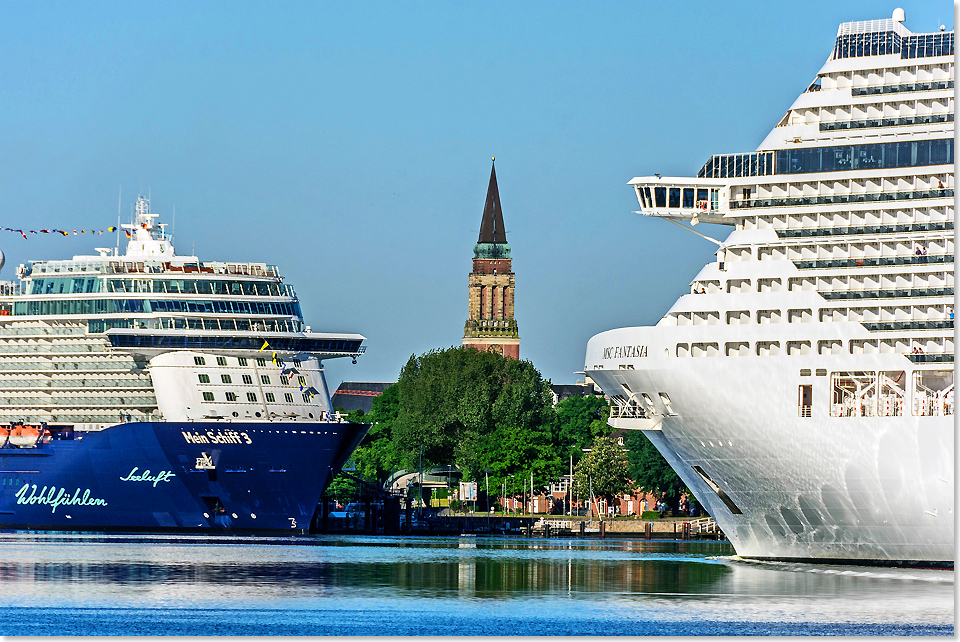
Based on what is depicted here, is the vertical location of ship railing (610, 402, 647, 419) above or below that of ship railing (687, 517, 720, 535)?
above

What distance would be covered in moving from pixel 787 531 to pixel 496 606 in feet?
41.4

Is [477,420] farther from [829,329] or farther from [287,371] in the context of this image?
[829,329]

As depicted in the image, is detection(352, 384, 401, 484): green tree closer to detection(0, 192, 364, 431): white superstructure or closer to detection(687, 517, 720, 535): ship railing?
detection(687, 517, 720, 535): ship railing

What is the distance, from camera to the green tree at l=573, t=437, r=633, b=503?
104062mm

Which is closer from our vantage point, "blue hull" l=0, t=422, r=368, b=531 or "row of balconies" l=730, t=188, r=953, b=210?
"row of balconies" l=730, t=188, r=953, b=210

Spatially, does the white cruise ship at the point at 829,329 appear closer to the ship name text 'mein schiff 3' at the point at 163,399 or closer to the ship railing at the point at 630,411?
the ship railing at the point at 630,411

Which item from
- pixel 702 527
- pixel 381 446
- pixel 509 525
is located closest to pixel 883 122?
pixel 702 527

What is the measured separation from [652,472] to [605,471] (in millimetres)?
7901

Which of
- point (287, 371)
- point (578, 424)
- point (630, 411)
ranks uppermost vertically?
point (287, 371)

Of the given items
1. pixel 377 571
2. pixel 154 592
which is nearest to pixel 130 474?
pixel 377 571

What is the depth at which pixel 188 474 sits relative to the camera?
75.5 m

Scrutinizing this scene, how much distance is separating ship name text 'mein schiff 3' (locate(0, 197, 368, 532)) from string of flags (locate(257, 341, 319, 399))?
14cm

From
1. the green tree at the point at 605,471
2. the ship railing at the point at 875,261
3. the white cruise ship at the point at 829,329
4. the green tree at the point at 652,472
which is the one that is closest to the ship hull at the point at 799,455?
the white cruise ship at the point at 829,329

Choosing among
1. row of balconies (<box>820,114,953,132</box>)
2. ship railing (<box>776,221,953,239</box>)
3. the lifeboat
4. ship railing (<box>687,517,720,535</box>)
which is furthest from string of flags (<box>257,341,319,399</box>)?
row of balconies (<box>820,114,953,132</box>)
